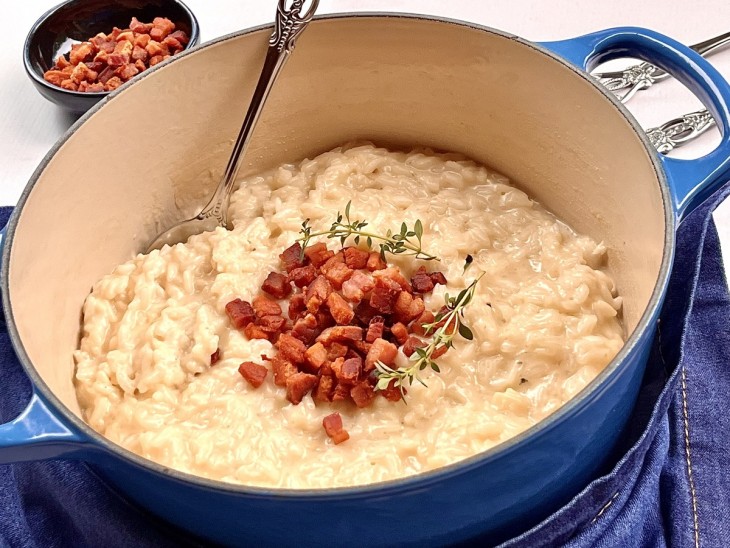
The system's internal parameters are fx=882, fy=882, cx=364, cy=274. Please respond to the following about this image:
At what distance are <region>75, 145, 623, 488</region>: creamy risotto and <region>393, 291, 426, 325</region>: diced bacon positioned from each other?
9 cm

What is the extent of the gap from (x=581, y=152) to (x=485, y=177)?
0.33 meters

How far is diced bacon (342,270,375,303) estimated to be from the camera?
2236mm

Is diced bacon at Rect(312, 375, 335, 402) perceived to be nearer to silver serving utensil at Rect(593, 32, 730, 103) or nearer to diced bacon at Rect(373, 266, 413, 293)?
diced bacon at Rect(373, 266, 413, 293)

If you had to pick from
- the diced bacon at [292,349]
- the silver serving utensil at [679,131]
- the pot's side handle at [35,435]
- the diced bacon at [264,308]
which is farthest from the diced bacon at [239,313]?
the silver serving utensil at [679,131]

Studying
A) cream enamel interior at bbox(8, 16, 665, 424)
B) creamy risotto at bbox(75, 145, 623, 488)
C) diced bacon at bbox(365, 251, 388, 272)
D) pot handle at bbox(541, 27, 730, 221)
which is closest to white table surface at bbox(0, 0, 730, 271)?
cream enamel interior at bbox(8, 16, 665, 424)

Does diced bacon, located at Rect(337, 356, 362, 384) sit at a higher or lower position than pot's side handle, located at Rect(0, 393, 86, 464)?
lower

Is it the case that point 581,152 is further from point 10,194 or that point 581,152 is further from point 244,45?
point 10,194

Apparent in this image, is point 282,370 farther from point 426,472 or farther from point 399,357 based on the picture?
point 426,472

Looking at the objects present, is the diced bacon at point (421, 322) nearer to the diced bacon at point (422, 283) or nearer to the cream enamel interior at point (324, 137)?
the diced bacon at point (422, 283)

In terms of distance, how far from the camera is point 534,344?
85.8 inches

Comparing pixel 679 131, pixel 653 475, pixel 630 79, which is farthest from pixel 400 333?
pixel 630 79

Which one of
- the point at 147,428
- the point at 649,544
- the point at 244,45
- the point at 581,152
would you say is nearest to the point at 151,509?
the point at 147,428

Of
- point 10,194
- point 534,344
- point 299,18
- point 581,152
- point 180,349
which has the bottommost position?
point 10,194

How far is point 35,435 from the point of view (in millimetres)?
1632
